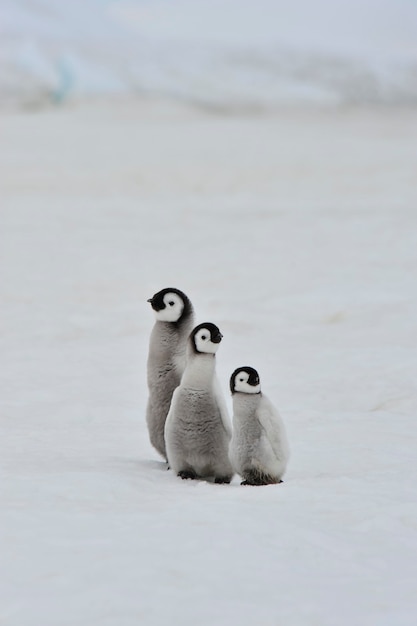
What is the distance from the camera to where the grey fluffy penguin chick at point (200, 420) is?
3.20 m

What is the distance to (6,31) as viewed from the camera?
21891 millimetres

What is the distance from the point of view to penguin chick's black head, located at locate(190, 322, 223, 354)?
3156 millimetres

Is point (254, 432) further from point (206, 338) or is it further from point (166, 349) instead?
point (166, 349)

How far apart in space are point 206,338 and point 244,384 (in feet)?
0.65

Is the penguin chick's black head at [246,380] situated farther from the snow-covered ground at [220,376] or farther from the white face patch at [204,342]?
the snow-covered ground at [220,376]

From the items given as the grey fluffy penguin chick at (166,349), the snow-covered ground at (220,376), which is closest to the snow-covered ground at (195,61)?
the snow-covered ground at (220,376)

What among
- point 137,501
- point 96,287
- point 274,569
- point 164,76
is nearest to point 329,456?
point 137,501

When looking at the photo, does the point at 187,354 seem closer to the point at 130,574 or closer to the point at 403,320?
the point at 130,574

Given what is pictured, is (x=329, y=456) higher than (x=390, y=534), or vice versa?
(x=329, y=456)

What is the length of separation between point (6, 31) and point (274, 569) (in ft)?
69.9

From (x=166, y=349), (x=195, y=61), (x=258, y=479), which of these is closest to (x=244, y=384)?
(x=258, y=479)

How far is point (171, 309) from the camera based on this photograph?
11.5 ft

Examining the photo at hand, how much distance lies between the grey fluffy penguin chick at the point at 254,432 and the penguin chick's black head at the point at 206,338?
12 centimetres

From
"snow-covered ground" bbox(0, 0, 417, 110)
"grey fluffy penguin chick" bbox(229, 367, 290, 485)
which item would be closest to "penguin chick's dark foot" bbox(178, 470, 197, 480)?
"grey fluffy penguin chick" bbox(229, 367, 290, 485)
